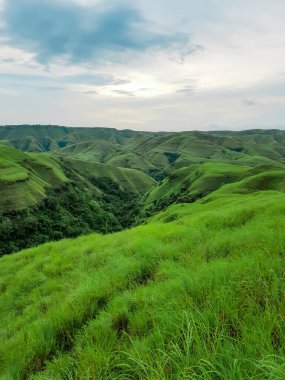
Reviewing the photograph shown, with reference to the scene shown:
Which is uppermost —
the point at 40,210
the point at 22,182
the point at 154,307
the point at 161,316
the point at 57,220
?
the point at 161,316

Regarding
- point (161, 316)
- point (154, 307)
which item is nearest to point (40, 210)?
point (154, 307)

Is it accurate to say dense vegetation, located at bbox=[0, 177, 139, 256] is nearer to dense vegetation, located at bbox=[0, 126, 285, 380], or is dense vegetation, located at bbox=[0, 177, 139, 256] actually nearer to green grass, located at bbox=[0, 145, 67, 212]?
green grass, located at bbox=[0, 145, 67, 212]

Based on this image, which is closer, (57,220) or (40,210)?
(40,210)

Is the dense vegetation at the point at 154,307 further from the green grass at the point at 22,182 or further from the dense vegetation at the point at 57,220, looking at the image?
the green grass at the point at 22,182

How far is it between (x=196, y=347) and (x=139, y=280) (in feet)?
15.7

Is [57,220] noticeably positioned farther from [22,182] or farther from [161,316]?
[161,316]

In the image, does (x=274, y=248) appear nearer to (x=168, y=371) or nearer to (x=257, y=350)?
(x=257, y=350)

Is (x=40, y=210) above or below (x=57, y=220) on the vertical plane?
above

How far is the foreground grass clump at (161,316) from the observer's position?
3766 millimetres

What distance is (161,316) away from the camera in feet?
16.6

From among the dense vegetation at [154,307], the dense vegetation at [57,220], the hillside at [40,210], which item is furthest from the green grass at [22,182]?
the dense vegetation at [154,307]

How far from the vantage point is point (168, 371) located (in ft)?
12.6

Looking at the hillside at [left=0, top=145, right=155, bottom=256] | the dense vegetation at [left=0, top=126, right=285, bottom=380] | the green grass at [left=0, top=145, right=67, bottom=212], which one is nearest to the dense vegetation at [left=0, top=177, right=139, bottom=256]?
the hillside at [left=0, top=145, right=155, bottom=256]

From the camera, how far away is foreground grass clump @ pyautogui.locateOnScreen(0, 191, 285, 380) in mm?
3766
